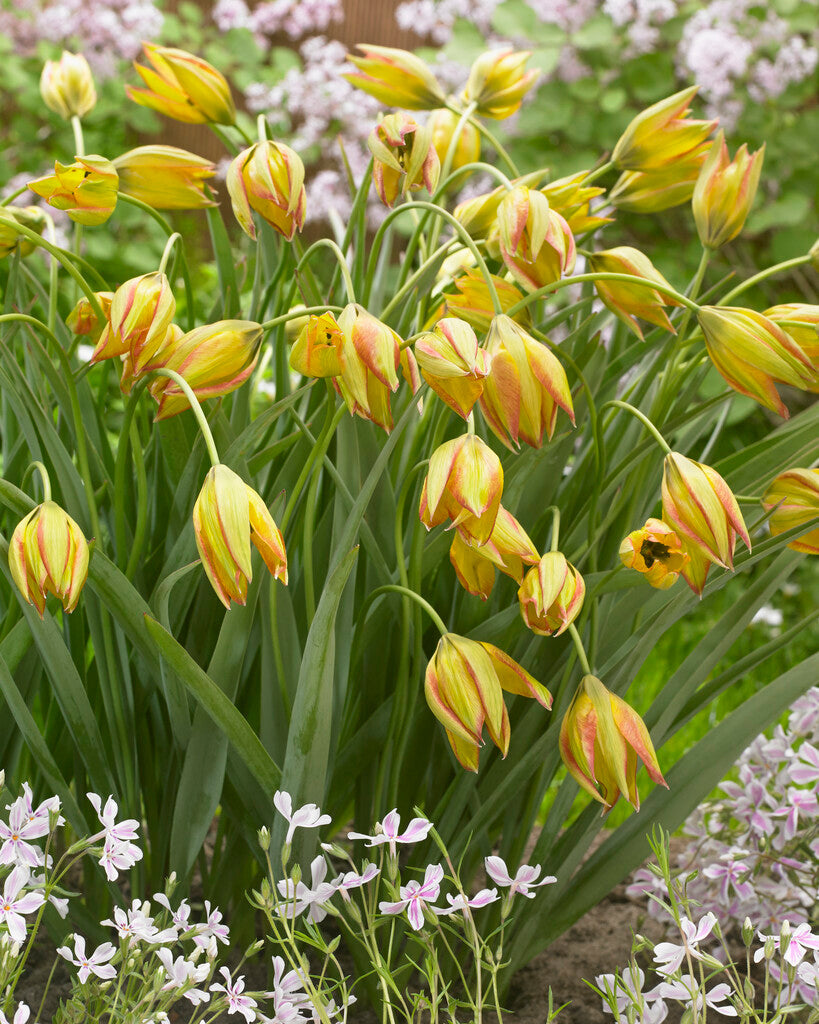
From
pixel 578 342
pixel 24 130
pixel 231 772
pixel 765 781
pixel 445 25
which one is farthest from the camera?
pixel 24 130

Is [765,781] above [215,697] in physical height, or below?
below

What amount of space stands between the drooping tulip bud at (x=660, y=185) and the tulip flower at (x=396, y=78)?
0.17 m

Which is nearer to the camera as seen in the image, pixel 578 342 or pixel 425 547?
pixel 425 547

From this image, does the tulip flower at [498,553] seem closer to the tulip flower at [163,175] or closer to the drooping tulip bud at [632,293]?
the drooping tulip bud at [632,293]

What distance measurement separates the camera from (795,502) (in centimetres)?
64

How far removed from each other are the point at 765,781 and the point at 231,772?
1.70 feet

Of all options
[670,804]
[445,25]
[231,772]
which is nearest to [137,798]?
[231,772]

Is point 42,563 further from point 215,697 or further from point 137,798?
point 137,798

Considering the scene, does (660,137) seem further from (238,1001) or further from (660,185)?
(238,1001)

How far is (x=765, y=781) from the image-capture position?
96cm

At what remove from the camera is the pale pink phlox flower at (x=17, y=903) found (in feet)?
1.83

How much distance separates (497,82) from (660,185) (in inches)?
7.2

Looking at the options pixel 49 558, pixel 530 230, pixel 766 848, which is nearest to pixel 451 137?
pixel 530 230

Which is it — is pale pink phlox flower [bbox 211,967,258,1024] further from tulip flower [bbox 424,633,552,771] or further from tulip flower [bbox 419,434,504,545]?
tulip flower [bbox 419,434,504,545]
